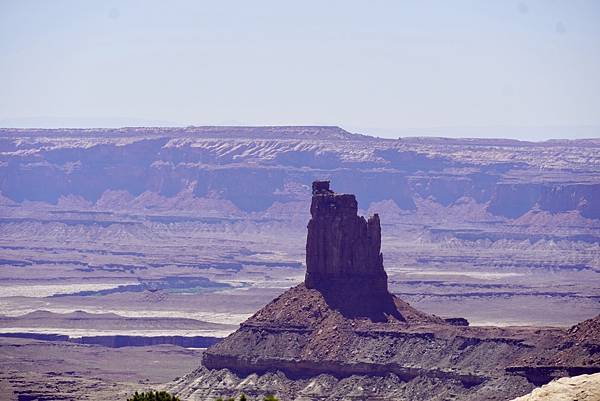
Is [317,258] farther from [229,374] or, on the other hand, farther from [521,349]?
[521,349]

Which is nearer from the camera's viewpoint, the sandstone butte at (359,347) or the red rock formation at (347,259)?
the sandstone butte at (359,347)

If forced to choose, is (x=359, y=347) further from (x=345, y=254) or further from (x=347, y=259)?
(x=345, y=254)

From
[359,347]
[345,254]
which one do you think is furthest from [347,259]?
[359,347]

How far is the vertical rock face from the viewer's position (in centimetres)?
12119

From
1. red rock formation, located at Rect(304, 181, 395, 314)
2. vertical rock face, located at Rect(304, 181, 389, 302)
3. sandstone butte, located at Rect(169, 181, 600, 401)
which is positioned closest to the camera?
sandstone butte, located at Rect(169, 181, 600, 401)

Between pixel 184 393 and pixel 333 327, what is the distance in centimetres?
980

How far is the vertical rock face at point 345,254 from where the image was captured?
121 m

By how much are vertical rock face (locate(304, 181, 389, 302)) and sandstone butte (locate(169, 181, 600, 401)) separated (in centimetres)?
6

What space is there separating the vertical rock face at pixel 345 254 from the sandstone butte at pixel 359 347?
0.06 m

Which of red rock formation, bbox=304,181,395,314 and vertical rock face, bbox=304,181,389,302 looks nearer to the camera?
red rock formation, bbox=304,181,395,314

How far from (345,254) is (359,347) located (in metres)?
9.33

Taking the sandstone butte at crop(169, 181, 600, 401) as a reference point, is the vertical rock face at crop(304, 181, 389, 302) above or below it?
above

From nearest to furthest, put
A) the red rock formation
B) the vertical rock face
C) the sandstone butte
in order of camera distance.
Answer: the sandstone butte → the red rock formation → the vertical rock face

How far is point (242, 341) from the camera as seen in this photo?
11994 centimetres
